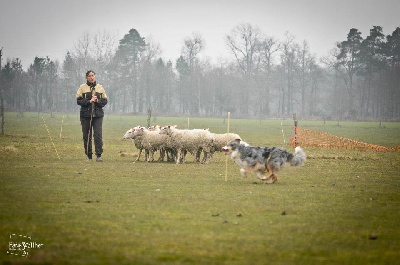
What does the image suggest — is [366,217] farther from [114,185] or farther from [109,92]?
[109,92]

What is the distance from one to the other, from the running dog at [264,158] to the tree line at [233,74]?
97.3 m

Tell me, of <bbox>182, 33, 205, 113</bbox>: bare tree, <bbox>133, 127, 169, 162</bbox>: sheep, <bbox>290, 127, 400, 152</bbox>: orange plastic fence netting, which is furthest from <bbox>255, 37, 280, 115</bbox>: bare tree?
A: <bbox>133, 127, 169, 162</bbox>: sheep

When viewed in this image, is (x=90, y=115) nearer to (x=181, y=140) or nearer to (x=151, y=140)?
(x=151, y=140)

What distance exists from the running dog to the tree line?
319 ft

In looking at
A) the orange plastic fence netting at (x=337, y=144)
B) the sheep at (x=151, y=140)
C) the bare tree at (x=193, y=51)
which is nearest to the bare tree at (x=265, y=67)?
the bare tree at (x=193, y=51)

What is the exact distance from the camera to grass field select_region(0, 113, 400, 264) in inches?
352

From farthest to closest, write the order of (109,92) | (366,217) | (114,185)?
(109,92) < (114,185) < (366,217)

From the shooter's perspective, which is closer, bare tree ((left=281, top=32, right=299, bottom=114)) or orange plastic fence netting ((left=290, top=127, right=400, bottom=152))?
orange plastic fence netting ((left=290, top=127, right=400, bottom=152))

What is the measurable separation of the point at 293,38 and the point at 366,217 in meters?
125

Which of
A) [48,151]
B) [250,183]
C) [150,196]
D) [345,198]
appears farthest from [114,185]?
[48,151]

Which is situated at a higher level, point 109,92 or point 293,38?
point 293,38

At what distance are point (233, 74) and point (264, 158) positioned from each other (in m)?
119

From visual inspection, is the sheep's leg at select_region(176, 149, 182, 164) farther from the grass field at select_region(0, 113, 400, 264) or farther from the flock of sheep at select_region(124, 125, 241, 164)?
the grass field at select_region(0, 113, 400, 264)

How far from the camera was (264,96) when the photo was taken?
12962cm
